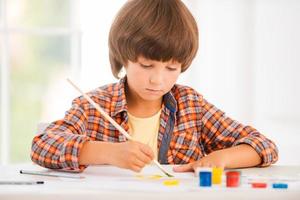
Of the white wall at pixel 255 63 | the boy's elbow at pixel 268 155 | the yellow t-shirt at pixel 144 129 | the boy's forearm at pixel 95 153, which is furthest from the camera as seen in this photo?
the white wall at pixel 255 63

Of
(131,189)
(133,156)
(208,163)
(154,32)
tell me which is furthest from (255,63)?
(131,189)

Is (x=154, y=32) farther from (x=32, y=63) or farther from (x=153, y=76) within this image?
(x=32, y=63)

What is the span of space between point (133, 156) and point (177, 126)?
0.40 m

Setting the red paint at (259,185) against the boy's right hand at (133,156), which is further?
the boy's right hand at (133,156)

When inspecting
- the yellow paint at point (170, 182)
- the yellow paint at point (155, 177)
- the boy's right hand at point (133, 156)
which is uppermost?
the boy's right hand at point (133, 156)

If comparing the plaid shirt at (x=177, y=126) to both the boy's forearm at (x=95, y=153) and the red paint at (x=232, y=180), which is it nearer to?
the boy's forearm at (x=95, y=153)

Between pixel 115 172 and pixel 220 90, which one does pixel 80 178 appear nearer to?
pixel 115 172

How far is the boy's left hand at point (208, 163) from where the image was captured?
4.06ft

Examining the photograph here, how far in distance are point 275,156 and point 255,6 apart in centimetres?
167

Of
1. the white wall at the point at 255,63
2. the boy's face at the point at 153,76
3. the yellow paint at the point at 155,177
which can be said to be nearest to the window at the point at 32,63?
the white wall at the point at 255,63

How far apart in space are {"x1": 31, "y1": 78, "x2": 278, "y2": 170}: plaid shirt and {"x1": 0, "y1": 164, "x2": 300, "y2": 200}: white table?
233 millimetres

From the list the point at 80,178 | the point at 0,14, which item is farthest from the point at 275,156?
the point at 0,14

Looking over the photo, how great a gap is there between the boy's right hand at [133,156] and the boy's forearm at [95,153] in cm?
3

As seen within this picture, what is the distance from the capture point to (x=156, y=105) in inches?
61.4
